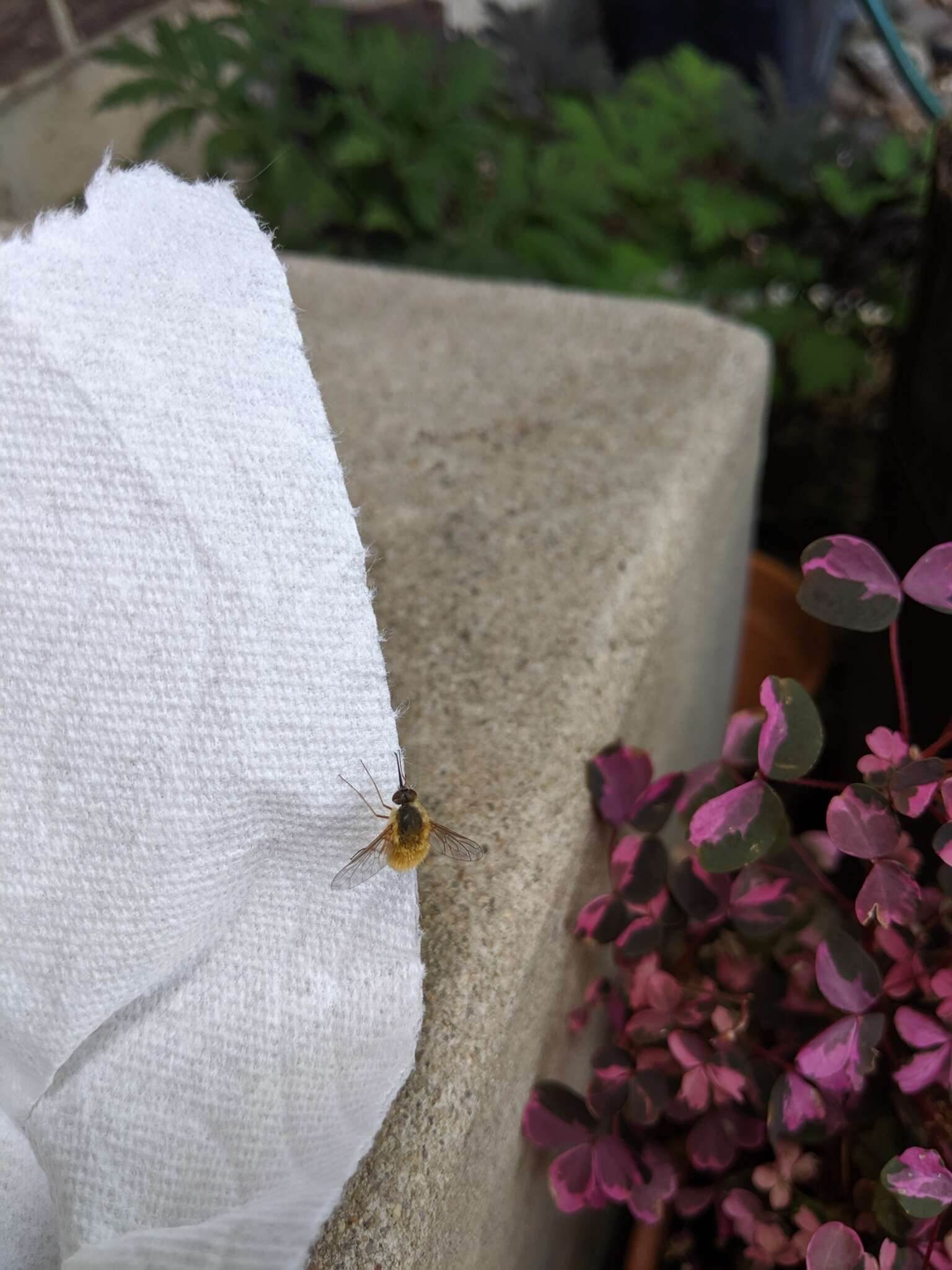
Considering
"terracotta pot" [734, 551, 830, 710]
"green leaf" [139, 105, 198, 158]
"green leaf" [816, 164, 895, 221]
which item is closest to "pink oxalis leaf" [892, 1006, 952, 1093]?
"terracotta pot" [734, 551, 830, 710]

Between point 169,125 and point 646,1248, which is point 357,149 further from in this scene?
point 646,1248

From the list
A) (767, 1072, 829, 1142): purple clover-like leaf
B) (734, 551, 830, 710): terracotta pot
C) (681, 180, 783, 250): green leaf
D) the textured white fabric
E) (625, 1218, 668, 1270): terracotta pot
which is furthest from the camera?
(734, 551, 830, 710): terracotta pot

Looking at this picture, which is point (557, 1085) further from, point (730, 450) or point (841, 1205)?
point (730, 450)

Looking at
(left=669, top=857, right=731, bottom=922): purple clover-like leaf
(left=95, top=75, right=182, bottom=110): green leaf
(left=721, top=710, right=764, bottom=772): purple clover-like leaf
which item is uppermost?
(left=95, top=75, right=182, bottom=110): green leaf

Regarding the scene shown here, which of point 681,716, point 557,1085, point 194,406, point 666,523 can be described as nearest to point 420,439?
point 666,523

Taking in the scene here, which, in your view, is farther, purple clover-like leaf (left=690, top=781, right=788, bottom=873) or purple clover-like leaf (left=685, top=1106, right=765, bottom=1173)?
purple clover-like leaf (left=685, top=1106, right=765, bottom=1173)

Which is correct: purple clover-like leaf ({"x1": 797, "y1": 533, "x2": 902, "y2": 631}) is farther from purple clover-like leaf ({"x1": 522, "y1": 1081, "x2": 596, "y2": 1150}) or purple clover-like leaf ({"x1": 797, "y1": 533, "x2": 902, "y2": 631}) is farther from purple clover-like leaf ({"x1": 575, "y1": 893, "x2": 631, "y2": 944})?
purple clover-like leaf ({"x1": 522, "y1": 1081, "x2": 596, "y2": 1150})

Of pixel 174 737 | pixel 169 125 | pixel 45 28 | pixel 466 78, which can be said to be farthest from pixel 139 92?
pixel 174 737
